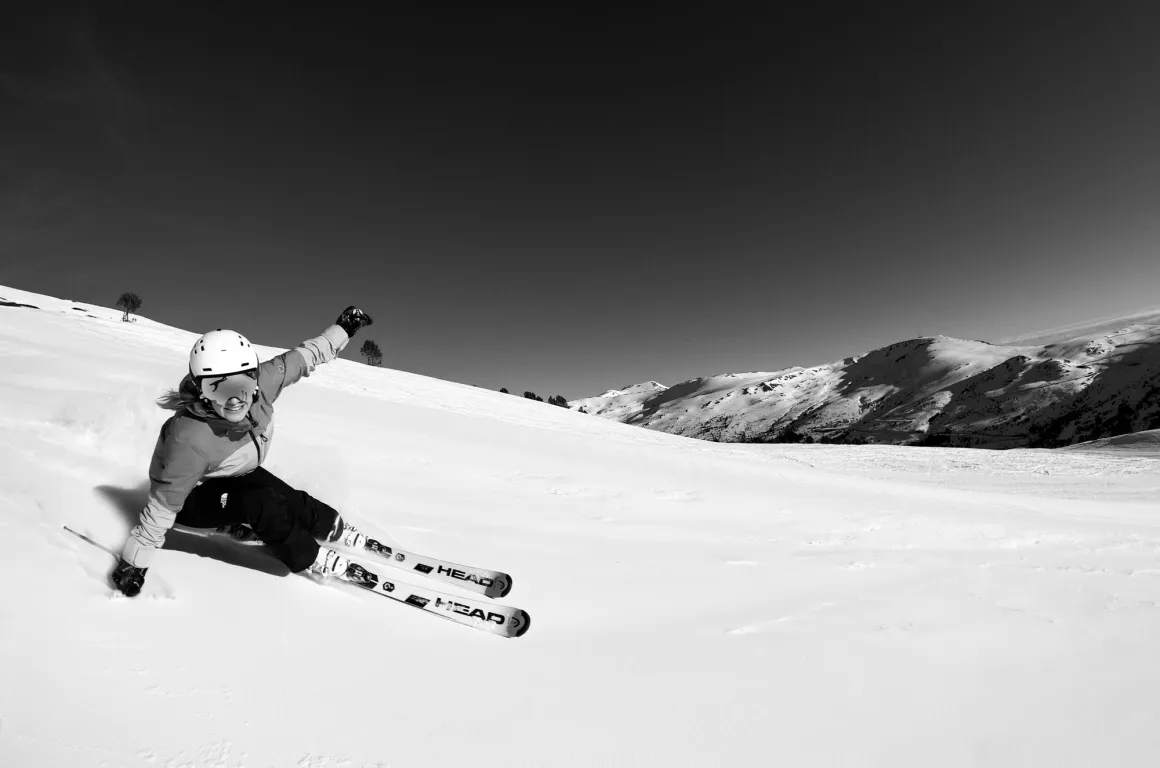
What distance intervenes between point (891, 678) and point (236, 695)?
3.80 m

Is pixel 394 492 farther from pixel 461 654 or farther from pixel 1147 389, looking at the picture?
pixel 1147 389

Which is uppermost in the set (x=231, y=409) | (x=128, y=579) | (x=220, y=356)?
(x=220, y=356)

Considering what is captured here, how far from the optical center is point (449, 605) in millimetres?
3689

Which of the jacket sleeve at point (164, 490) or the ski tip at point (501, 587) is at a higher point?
the jacket sleeve at point (164, 490)

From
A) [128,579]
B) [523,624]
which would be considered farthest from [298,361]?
[523,624]

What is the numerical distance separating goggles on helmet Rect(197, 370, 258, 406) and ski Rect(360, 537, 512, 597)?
178 centimetres

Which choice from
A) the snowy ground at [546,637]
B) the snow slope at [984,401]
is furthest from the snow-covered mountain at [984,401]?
the snowy ground at [546,637]

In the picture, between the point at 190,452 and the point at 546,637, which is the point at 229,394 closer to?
the point at 190,452

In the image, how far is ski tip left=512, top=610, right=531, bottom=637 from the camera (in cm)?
346

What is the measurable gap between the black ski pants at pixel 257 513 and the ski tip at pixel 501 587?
1435mm

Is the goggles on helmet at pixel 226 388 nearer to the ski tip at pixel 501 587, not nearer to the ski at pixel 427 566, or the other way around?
the ski at pixel 427 566

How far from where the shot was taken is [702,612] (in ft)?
13.7

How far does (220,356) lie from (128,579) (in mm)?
1473

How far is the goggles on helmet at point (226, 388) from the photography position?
333cm
